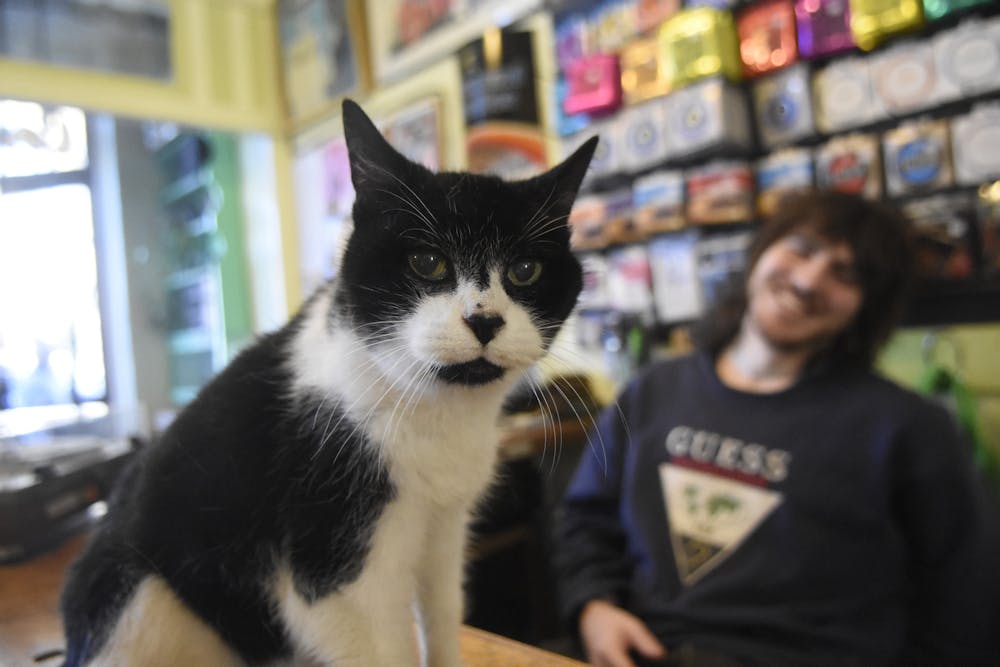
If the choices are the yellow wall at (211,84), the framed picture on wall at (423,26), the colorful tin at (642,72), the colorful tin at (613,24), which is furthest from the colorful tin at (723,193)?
the yellow wall at (211,84)

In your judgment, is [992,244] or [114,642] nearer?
[114,642]

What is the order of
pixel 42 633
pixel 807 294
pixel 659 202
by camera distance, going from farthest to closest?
1. pixel 659 202
2. pixel 807 294
3. pixel 42 633

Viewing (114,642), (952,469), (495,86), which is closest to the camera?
(114,642)

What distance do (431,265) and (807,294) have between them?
80 cm

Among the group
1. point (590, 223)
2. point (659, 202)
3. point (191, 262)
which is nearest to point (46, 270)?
point (191, 262)

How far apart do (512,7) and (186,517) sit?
210cm

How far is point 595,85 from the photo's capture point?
1721 millimetres

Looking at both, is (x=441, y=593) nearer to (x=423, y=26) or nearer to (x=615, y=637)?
(x=615, y=637)

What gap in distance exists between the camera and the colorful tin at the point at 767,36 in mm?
1403

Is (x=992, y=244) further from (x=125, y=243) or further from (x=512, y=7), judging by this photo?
(x=125, y=243)

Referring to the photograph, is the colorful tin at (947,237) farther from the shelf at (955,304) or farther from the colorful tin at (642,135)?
the colorful tin at (642,135)

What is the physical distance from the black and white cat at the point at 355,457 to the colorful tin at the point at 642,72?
1.26 meters

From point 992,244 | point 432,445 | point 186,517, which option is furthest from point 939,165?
point 186,517

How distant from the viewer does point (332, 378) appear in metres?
0.50
